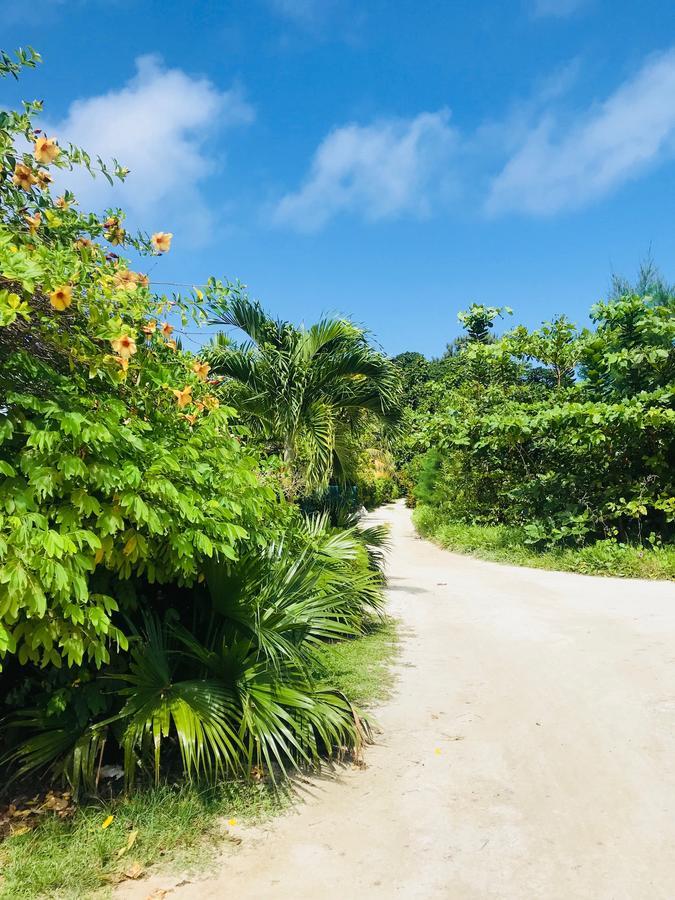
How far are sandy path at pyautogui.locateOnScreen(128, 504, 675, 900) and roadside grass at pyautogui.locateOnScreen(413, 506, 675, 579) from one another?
4339 mm

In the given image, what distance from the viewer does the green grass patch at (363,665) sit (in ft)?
16.8

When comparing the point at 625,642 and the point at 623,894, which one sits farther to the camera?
the point at 625,642

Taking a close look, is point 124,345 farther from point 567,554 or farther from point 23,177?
Result: point 567,554

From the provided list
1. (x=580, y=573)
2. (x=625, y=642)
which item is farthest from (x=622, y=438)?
(x=625, y=642)

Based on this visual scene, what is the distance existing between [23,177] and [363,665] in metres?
4.75

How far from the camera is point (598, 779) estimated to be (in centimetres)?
362

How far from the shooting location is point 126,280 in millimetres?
3299

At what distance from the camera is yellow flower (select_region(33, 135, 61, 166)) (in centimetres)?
313

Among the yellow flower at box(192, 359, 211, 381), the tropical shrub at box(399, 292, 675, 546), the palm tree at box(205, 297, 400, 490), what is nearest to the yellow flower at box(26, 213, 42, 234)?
the yellow flower at box(192, 359, 211, 381)

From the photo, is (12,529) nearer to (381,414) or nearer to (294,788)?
(294,788)

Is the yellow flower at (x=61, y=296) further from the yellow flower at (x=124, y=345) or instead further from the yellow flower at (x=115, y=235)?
the yellow flower at (x=115, y=235)

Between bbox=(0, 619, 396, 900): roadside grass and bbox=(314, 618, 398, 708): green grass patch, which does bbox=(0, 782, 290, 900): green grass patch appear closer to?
bbox=(0, 619, 396, 900): roadside grass

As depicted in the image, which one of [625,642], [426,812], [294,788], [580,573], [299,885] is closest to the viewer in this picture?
[299,885]

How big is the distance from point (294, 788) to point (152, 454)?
2047 millimetres
